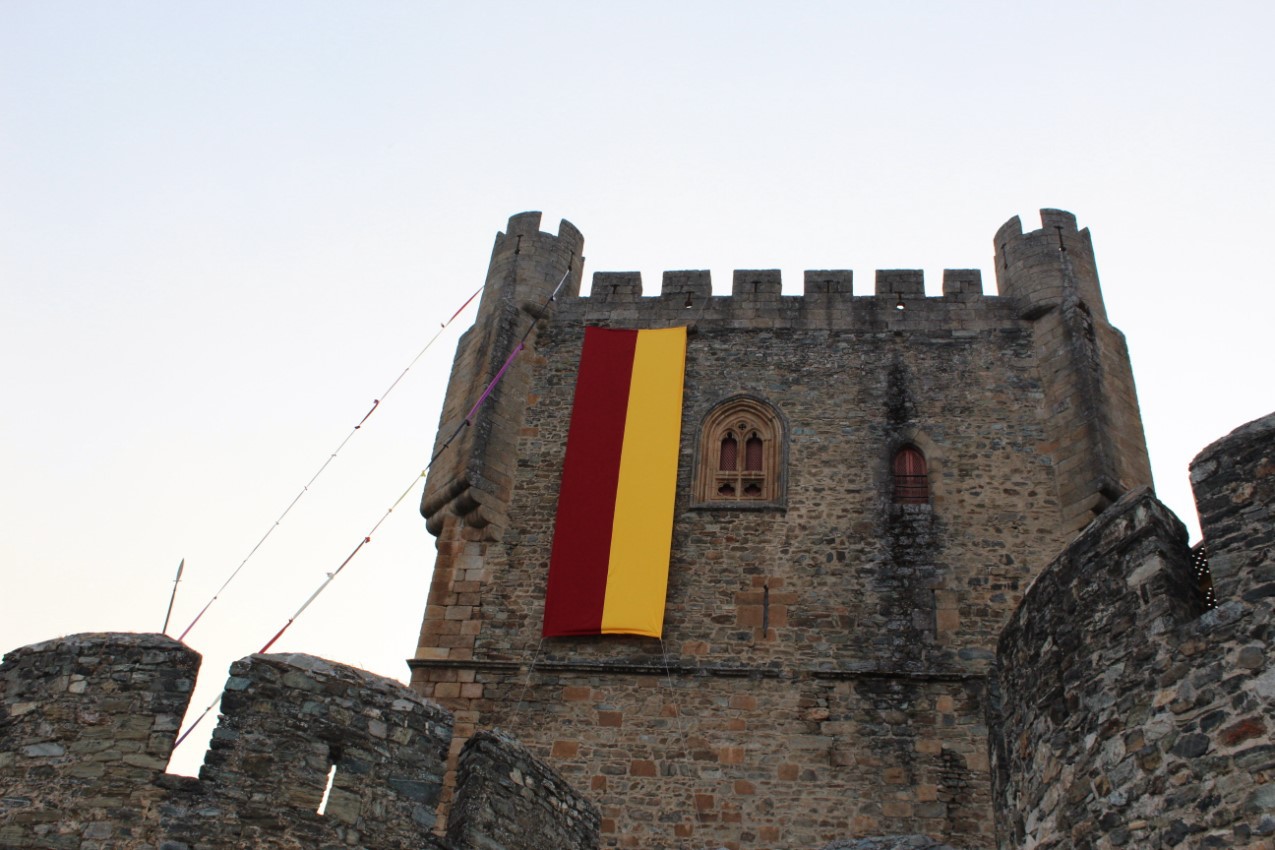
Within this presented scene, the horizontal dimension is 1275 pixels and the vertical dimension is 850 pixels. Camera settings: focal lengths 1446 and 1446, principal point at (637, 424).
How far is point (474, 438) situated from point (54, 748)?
27.8 ft

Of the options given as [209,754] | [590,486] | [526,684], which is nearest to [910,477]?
[590,486]

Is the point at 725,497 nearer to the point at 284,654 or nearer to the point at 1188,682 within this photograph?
the point at 284,654

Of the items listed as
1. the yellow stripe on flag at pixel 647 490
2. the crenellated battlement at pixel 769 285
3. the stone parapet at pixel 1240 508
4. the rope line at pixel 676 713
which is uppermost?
the crenellated battlement at pixel 769 285

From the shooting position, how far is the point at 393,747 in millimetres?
7227

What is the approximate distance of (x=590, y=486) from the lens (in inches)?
590

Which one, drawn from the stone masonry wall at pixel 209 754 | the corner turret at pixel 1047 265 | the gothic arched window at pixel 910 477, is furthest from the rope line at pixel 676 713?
the corner turret at pixel 1047 265

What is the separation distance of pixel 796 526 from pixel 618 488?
187 centimetres

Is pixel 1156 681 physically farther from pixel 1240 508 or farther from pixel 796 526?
pixel 796 526

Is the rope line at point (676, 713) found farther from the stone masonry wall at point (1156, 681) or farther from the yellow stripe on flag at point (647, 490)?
the stone masonry wall at point (1156, 681)

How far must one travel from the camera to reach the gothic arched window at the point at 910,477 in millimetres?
14742

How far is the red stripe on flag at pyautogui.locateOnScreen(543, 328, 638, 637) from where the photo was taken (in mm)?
13945

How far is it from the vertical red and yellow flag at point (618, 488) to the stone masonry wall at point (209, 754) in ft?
21.2

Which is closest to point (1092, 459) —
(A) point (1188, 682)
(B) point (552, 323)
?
(B) point (552, 323)

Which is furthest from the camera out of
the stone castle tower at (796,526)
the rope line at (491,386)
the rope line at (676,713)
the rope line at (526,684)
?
the rope line at (491,386)
